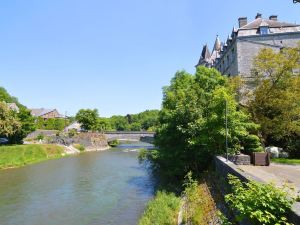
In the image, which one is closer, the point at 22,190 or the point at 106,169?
the point at 22,190

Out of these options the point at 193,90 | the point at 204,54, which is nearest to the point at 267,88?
the point at 193,90

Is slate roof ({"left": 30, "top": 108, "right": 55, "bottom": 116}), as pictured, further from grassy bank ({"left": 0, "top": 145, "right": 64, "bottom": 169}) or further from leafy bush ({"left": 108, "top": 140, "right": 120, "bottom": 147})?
grassy bank ({"left": 0, "top": 145, "right": 64, "bottom": 169})

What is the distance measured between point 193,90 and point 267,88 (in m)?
6.16

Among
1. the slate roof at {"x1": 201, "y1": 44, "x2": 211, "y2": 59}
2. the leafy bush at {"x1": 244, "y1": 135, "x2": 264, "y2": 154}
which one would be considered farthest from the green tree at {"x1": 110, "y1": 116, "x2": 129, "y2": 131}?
the leafy bush at {"x1": 244, "y1": 135, "x2": 264, "y2": 154}

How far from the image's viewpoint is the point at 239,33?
37250mm

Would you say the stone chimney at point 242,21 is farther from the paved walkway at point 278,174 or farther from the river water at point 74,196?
the paved walkway at point 278,174

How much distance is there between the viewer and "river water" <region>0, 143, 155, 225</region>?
17844mm

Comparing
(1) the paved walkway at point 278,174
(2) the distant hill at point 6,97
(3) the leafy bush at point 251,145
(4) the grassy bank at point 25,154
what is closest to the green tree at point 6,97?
(2) the distant hill at point 6,97

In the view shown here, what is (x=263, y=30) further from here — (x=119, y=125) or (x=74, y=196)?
(x=119, y=125)

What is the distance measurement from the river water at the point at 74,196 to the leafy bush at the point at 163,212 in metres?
1.44

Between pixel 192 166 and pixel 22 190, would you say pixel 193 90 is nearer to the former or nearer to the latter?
pixel 192 166

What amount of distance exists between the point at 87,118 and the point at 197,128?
64.3 meters

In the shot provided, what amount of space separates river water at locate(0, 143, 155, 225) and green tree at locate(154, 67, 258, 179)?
3472 mm

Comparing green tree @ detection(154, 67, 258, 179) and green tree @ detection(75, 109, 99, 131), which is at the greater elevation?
green tree @ detection(75, 109, 99, 131)
